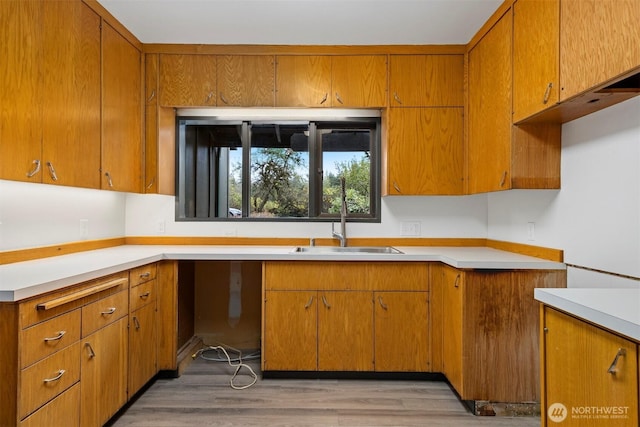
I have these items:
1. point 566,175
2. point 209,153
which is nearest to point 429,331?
point 566,175

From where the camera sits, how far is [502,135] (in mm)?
2219

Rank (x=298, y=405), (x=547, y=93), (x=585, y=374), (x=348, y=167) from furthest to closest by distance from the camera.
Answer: (x=348, y=167)
(x=298, y=405)
(x=547, y=93)
(x=585, y=374)

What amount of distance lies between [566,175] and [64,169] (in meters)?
2.71

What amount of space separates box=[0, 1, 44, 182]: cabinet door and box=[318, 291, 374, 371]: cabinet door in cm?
172

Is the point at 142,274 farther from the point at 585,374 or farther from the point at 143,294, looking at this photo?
the point at 585,374

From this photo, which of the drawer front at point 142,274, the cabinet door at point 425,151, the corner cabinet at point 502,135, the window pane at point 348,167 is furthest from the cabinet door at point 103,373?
the corner cabinet at point 502,135

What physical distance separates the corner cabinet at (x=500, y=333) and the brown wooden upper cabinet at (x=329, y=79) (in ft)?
4.89

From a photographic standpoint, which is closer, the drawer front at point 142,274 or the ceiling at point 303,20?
the drawer front at point 142,274

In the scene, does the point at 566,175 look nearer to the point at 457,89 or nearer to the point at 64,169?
the point at 457,89

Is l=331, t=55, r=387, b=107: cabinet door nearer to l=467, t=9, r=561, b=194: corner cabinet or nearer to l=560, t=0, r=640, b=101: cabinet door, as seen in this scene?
l=467, t=9, r=561, b=194: corner cabinet

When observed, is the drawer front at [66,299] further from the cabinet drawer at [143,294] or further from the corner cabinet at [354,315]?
the corner cabinet at [354,315]

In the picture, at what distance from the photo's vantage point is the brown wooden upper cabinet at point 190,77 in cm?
275

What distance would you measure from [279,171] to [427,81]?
1.34 metres

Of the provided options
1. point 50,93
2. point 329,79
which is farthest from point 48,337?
point 329,79
